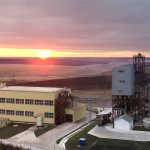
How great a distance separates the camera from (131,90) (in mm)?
47500

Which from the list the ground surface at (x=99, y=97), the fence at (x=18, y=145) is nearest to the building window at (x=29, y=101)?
the fence at (x=18, y=145)

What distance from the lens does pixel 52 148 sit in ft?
127

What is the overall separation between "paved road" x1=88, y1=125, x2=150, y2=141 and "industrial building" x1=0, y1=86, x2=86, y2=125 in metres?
7.48

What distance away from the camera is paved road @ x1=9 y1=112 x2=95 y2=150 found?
132 feet

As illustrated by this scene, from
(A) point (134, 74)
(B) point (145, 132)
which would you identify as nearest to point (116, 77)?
(A) point (134, 74)

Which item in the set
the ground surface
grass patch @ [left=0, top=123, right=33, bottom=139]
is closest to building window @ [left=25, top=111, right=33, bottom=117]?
grass patch @ [left=0, top=123, right=33, bottom=139]

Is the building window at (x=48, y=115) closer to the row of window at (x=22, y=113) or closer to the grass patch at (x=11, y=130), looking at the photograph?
the row of window at (x=22, y=113)

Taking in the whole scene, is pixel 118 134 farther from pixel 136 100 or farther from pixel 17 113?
pixel 17 113

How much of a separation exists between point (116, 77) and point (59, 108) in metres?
8.68

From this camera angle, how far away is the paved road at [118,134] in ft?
136

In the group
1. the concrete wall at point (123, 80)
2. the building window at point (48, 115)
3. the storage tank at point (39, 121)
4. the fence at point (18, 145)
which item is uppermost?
the concrete wall at point (123, 80)

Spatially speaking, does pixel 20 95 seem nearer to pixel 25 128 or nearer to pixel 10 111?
pixel 10 111

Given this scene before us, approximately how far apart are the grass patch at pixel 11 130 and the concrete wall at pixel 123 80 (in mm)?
12086

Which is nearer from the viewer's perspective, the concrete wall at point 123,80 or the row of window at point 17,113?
the concrete wall at point 123,80
